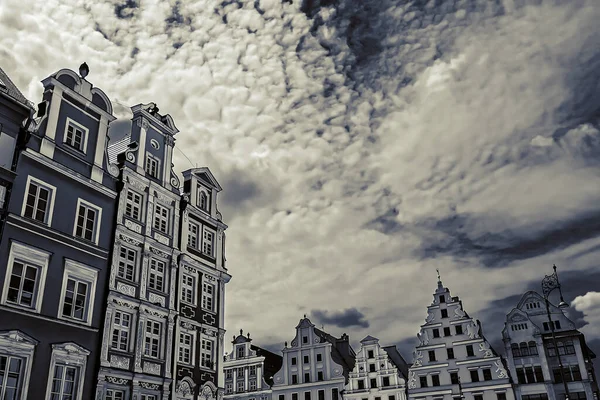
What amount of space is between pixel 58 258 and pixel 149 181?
8.51 m

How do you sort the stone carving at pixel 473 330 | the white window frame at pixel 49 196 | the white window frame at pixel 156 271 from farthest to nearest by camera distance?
1. the stone carving at pixel 473 330
2. the white window frame at pixel 156 271
3. the white window frame at pixel 49 196

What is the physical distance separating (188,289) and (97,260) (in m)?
7.99

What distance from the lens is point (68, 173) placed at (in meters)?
27.6

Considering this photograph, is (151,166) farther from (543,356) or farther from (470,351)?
(543,356)

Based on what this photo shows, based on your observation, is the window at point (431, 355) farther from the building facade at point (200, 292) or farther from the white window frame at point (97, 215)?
the white window frame at point (97, 215)

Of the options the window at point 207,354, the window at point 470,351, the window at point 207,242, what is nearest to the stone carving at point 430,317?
the window at point 470,351

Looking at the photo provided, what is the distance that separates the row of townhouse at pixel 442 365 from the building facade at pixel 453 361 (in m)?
0.09

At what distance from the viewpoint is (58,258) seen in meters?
26.0

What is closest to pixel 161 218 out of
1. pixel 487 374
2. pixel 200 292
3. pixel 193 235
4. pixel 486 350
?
pixel 193 235

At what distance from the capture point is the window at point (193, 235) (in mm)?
36250

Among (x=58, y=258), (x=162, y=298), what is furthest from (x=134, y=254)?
(x=58, y=258)

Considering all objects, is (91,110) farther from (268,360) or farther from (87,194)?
(268,360)

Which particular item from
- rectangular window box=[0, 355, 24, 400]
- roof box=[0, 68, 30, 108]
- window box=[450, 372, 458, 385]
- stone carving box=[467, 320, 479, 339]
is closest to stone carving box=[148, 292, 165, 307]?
rectangular window box=[0, 355, 24, 400]

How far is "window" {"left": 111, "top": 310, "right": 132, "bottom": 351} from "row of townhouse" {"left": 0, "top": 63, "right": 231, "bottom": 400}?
6 cm
